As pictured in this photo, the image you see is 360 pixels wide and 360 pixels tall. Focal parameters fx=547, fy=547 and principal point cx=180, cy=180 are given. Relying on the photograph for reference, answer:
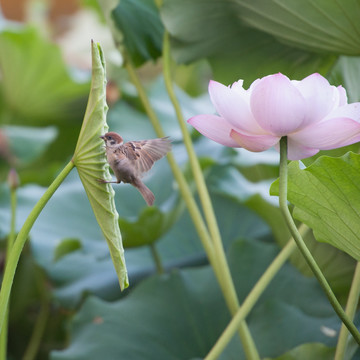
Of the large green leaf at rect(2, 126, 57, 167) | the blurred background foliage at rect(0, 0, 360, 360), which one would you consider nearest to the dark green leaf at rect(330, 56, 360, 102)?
the blurred background foliage at rect(0, 0, 360, 360)

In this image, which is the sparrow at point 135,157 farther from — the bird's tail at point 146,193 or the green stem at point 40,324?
the green stem at point 40,324

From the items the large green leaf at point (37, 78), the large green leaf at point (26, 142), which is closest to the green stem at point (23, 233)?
the large green leaf at point (26, 142)

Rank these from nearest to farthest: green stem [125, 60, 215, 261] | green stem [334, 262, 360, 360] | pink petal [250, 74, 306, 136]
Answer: pink petal [250, 74, 306, 136], green stem [334, 262, 360, 360], green stem [125, 60, 215, 261]

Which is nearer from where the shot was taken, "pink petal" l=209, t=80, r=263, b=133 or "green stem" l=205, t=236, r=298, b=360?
"pink petal" l=209, t=80, r=263, b=133

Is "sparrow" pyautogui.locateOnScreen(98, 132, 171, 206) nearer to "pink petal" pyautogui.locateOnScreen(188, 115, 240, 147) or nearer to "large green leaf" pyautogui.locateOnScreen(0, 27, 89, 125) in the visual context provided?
"pink petal" pyautogui.locateOnScreen(188, 115, 240, 147)

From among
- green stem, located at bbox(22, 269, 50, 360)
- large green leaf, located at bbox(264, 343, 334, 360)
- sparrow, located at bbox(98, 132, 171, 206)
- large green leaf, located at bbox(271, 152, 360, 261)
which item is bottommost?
green stem, located at bbox(22, 269, 50, 360)

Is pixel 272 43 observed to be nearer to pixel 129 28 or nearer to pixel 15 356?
pixel 129 28

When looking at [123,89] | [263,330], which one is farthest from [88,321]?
[123,89]

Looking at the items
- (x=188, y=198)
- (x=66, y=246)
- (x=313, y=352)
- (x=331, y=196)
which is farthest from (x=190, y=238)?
(x=331, y=196)

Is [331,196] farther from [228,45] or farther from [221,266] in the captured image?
[228,45]
